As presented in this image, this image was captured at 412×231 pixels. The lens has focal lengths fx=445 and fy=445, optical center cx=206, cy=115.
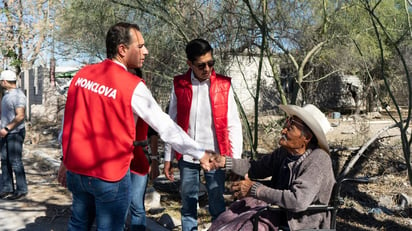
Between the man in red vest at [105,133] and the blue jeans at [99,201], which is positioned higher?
the man in red vest at [105,133]

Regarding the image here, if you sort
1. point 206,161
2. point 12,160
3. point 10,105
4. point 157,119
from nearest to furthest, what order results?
1. point 157,119
2. point 206,161
3. point 10,105
4. point 12,160

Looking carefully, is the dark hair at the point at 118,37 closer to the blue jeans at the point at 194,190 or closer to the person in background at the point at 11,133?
the blue jeans at the point at 194,190

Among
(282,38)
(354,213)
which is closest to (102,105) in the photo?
(354,213)

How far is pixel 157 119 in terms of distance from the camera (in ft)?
8.12

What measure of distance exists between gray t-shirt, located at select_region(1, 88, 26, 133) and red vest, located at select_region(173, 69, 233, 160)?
3.00 m

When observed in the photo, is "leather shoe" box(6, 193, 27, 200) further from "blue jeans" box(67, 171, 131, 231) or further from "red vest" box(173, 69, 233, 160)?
"blue jeans" box(67, 171, 131, 231)

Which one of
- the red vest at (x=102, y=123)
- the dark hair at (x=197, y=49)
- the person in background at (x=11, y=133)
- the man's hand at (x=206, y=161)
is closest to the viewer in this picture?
the red vest at (x=102, y=123)

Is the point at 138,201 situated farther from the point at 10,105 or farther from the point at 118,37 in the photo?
the point at 10,105

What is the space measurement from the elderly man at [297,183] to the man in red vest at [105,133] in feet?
1.98

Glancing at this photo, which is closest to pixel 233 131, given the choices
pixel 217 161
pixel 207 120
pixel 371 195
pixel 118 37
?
pixel 207 120

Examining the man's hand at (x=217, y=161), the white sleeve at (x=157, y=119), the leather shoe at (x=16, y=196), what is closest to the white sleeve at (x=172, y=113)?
the man's hand at (x=217, y=161)

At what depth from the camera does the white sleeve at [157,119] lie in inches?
94.3

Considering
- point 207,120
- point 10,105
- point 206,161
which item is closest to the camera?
point 206,161

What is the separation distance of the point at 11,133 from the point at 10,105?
0.36 m
